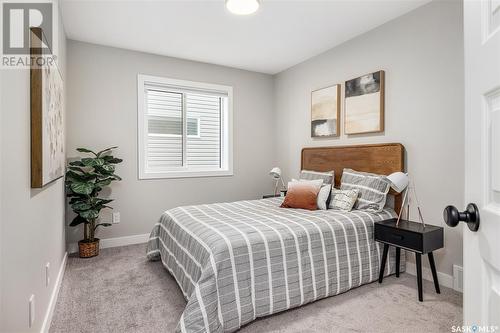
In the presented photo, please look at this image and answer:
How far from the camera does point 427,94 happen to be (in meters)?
2.63

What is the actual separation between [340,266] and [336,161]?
1537 mm

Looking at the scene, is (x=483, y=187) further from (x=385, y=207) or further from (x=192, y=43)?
(x=192, y=43)

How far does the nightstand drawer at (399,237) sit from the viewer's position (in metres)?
2.19

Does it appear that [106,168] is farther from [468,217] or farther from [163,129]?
[468,217]

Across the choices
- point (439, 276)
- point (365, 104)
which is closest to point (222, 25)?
point (365, 104)

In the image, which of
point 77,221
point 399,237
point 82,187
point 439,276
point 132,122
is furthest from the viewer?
point 132,122

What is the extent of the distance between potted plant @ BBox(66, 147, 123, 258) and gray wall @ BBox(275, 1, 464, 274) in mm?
2933

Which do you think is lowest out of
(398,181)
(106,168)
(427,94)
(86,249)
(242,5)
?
(86,249)

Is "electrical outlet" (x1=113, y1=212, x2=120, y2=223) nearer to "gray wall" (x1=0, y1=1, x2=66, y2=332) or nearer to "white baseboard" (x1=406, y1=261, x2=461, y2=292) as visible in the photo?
"gray wall" (x1=0, y1=1, x2=66, y2=332)

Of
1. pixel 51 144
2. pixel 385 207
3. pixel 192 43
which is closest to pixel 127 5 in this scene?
pixel 192 43

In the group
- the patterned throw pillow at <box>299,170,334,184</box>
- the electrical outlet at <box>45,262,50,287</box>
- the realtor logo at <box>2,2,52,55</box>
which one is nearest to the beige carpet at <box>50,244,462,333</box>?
the electrical outlet at <box>45,262,50,287</box>

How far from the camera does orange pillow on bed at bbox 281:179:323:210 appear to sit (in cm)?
296

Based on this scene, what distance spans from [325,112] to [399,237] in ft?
6.37

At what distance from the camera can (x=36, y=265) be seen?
5.26 feet
